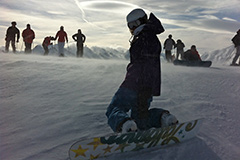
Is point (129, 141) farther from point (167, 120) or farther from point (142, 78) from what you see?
point (142, 78)

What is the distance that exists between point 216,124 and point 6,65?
201 inches

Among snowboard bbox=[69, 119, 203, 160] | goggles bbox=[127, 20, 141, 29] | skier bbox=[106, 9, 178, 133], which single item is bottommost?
snowboard bbox=[69, 119, 203, 160]

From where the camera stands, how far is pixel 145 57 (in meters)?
2.29

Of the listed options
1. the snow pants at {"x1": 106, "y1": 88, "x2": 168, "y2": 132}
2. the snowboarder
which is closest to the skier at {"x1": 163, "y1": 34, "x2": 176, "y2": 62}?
the snowboarder

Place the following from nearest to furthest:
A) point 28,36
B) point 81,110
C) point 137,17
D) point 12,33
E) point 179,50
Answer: point 137,17, point 81,110, point 12,33, point 28,36, point 179,50

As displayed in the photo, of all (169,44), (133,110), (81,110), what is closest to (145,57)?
(133,110)

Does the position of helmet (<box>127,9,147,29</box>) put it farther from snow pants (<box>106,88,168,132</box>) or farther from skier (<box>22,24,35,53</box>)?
skier (<box>22,24,35,53</box>)

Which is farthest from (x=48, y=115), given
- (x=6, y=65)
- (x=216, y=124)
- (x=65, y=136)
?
(x=6, y=65)

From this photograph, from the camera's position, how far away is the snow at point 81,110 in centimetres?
212

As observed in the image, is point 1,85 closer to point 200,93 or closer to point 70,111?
point 70,111

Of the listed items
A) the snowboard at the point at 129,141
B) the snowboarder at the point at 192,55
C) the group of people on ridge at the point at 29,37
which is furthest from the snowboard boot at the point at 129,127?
the group of people on ridge at the point at 29,37

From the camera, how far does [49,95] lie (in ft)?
12.1

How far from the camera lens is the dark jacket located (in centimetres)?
227

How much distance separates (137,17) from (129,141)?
135 cm
